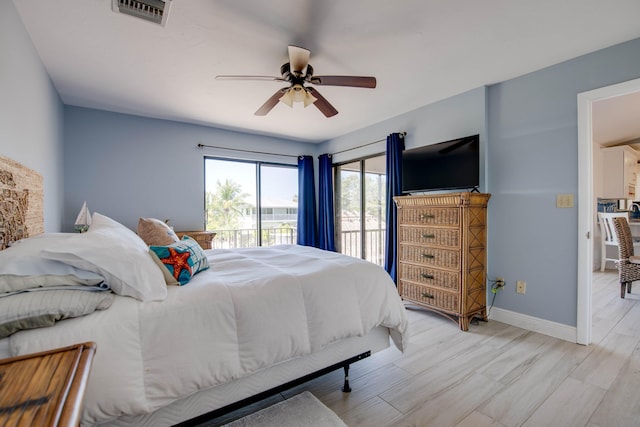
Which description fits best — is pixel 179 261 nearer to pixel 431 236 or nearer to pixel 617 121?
pixel 431 236

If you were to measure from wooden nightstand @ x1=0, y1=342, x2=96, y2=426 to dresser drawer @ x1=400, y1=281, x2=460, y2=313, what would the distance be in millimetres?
2807

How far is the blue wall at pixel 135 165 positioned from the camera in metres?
3.33

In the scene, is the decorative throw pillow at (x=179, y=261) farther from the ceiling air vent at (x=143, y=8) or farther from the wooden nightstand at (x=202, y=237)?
the wooden nightstand at (x=202, y=237)

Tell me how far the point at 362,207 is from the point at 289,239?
1641 mm

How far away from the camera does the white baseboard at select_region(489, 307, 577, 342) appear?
7.87 feet

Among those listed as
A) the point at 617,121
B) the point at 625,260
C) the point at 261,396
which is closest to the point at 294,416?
the point at 261,396

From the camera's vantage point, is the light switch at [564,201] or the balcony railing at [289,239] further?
the balcony railing at [289,239]

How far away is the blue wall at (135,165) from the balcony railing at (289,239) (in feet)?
2.44

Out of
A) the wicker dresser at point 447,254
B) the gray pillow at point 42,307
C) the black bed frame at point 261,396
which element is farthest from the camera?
the wicker dresser at point 447,254

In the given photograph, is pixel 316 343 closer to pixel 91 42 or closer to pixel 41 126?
pixel 91 42

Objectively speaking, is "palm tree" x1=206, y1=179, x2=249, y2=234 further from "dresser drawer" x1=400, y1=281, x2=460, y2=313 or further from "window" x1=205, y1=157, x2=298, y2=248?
"dresser drawer" x1=400, y1=281, x2=460, y2=313

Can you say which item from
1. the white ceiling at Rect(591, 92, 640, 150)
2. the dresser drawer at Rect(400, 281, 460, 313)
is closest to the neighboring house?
the dresser drawer at Rect(400, 281, 460, 313)

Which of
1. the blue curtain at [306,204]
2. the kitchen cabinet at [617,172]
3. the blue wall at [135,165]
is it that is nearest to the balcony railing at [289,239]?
the blue curtain at [306,204]

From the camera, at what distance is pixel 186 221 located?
4.00 metres
